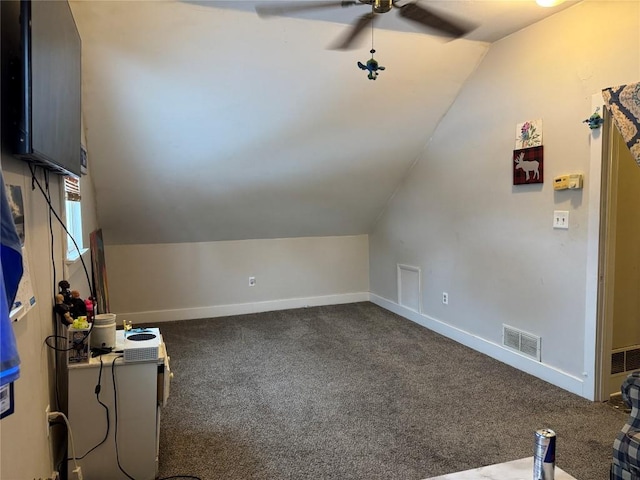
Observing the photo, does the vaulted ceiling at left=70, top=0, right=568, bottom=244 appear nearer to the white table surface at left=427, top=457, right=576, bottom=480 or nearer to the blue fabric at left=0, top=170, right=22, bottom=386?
the blue fabric at left=0, top=170, right=22, bottom=386

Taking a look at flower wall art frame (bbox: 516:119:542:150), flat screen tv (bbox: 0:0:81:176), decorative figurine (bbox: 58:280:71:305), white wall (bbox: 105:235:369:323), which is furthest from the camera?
white wall (bbox: 105:235:369:323)

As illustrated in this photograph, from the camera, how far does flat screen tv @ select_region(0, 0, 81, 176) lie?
127 cm

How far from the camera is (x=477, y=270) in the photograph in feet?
12.0

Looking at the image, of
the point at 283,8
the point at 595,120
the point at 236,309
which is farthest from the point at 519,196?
the point at 236,309

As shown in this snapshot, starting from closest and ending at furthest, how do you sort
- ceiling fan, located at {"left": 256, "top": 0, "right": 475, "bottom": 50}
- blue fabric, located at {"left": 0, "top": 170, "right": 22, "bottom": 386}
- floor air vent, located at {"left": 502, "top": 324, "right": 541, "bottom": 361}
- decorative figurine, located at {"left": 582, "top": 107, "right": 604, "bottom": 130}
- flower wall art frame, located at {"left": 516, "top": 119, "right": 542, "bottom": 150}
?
1. blue fabric, located at {"left": 0, "top": 170, "right": 22, "bottom": 386}
2. ceiling fan, located at {"left": 256, "top": 0, "right": 475, "bottom": 50}
3. decorative figurine, located at {"left": 582, "top": 107, "right": 604, "bottom": 130}
4. flower wall art frame, located at {"left": 516, "top": 119, "right": 542, "bottom": 150}
5. floor air vent, located at {"left": 502, "top": 324, "right": 541, "bottom": 361}

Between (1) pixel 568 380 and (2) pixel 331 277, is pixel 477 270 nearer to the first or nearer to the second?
(1) pixel 568 380

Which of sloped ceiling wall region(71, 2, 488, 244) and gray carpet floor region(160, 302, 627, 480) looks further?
sloped ceiling wall region(71, 2, 488, 244)

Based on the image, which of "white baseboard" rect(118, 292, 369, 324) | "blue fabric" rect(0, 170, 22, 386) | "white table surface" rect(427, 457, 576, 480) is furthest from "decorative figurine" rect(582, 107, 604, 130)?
"white baseboard" rect(118, 292, 369, 324)

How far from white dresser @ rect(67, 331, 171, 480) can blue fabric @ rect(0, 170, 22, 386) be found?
3.07 ft

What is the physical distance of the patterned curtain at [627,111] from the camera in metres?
2.22

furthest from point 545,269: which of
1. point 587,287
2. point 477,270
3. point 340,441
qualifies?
point 340,441

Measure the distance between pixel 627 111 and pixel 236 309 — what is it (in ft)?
13.5

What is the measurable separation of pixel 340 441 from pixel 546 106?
8.30 ft

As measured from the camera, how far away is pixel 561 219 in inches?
113
